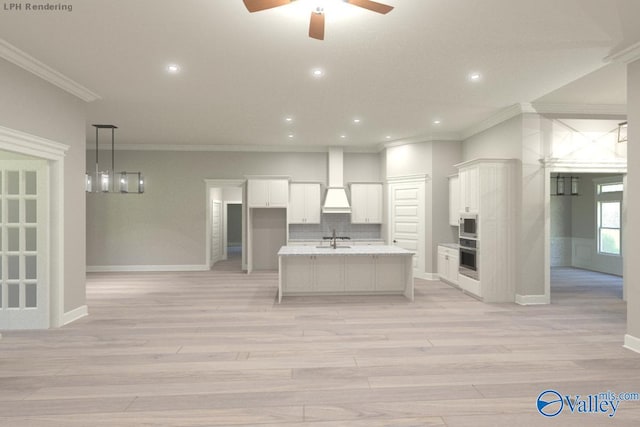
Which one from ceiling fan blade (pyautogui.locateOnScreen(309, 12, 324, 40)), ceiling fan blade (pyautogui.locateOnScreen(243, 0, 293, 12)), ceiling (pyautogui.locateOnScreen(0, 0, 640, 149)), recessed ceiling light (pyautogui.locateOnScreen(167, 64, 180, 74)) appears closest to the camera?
ceiling fan blade (pyautogui.locateOnScreen(243, 0, 293, 12))

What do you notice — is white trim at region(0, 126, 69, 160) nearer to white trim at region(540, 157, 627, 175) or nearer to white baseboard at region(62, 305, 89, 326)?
white baseboard at region(62, 305, 89, 326)

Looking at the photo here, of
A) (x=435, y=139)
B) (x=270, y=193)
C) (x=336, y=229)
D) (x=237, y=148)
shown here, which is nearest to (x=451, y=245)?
(x=435, y=139)

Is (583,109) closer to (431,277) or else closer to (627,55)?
(627,55)

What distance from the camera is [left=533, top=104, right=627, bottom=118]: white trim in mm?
5254

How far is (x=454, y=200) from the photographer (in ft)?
23.1

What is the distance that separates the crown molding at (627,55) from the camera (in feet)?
11.2

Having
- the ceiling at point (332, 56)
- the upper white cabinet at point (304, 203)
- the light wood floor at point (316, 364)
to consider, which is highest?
the ceiling at point (332, 56)

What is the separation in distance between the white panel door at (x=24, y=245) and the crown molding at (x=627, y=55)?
653cm

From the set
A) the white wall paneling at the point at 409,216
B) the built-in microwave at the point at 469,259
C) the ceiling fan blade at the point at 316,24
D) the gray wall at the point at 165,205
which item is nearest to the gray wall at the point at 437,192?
the white wall paneling at the point at 409,216

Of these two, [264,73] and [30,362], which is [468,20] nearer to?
[264,73]

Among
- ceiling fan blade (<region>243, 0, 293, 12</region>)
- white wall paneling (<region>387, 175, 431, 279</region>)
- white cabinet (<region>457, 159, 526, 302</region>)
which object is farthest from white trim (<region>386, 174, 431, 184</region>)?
ceiling fan blade (<region>243, 0, 293, 12</region>)

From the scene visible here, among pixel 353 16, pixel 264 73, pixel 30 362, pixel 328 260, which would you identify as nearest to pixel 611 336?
pixel 328 260

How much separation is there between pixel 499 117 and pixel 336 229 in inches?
172

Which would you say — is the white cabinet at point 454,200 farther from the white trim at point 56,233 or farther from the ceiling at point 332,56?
the white trim at point 56,233
